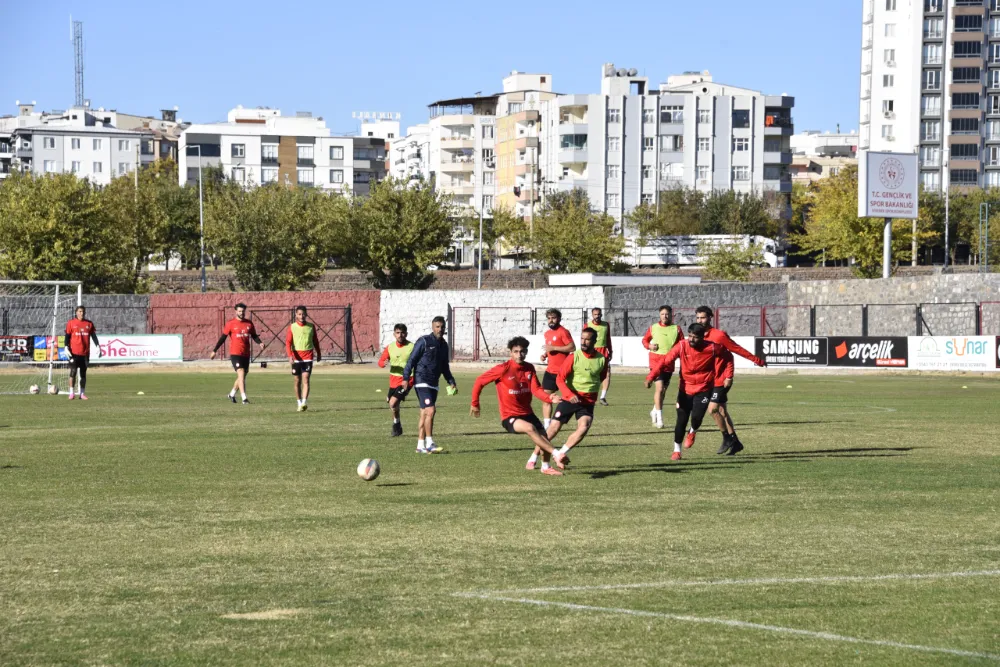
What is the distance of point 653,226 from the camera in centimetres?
12025

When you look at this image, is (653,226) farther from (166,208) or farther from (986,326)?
(986,326)

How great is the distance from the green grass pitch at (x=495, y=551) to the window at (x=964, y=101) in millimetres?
126716

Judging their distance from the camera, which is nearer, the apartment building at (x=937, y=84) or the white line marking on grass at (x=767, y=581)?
the white line marking on grass at (x=767, y=581)

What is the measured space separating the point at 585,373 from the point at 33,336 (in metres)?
37.5

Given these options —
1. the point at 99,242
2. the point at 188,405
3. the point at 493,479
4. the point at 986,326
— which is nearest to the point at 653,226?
the point at 99,242

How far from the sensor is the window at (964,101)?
138500 mm

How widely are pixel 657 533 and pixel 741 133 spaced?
437 ft

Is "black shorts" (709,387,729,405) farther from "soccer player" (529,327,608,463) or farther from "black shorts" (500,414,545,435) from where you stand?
"black shorts" (500,414,545,435)

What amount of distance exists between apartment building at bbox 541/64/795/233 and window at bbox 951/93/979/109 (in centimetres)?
1764

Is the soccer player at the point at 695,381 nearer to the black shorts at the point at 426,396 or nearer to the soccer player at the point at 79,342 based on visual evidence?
the black shorts at the point at 426,396

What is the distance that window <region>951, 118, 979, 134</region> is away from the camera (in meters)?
139

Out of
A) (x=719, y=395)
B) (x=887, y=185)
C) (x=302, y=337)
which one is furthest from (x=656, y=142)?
(x=719, y=395)

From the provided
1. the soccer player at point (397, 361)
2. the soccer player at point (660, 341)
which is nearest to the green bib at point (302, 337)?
the soccer player at point (397, 361)

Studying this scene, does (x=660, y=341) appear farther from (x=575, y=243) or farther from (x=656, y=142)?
(x=656, y=142)
